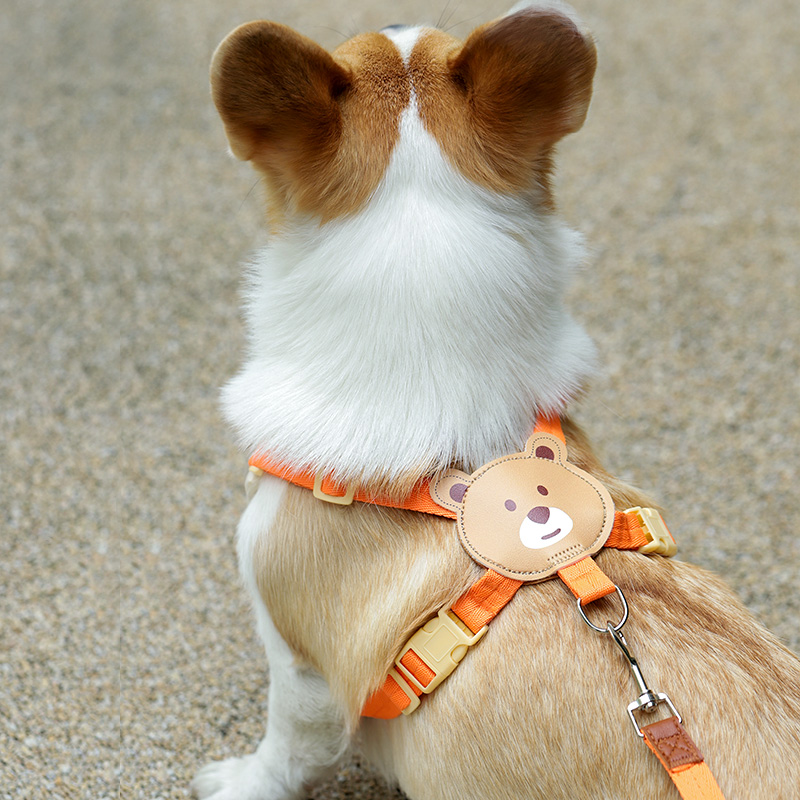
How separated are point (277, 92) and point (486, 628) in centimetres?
91

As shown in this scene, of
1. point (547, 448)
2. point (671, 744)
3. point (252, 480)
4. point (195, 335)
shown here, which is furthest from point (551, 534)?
point (195, 335)

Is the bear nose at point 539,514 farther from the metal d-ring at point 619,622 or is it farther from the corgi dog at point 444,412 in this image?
the metal d-ring at point 619,622

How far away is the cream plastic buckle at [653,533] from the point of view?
1.48 meters

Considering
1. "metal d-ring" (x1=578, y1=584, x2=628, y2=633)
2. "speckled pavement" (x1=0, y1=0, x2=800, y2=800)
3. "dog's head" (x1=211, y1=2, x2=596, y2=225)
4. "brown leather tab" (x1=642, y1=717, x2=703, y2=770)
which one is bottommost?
"speckled pavement" (x1=0, y1=0, x2=800, y2=800)

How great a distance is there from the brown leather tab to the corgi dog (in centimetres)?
4

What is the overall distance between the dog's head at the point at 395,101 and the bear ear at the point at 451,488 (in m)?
0.48

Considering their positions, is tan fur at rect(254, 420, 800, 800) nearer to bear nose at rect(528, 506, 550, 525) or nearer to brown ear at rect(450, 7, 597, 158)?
bear nose at rect(528, 506, 550, 525)

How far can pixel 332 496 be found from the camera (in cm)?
148

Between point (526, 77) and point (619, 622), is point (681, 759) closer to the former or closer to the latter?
point (619, 622)

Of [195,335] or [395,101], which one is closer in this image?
[395,101]

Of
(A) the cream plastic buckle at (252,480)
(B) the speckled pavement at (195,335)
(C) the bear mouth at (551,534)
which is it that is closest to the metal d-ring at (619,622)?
(C) the bear mouth at (551,534)

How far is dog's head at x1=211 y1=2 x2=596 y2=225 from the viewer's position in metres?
1.34

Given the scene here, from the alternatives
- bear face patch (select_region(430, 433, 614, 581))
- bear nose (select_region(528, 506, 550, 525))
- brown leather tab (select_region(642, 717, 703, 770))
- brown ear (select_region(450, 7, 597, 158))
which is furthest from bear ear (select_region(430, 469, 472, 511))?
brown ear (select_region(450, 7, 597, 158))

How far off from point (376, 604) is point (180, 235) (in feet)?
8.71
